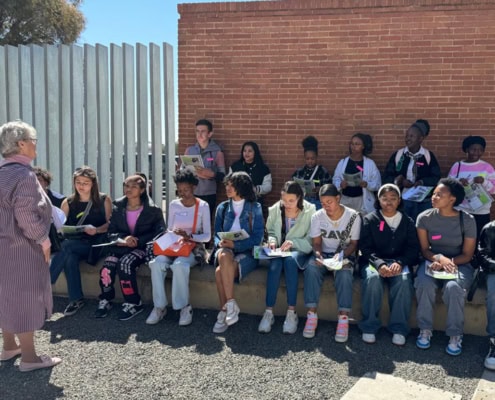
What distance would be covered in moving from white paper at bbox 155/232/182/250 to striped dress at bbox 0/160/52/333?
1469mm

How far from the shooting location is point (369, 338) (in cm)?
471

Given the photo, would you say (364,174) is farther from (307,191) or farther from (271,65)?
(271,65)

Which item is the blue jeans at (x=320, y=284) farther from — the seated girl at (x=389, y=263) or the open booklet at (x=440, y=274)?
the open booklet at (x=440, y=274)

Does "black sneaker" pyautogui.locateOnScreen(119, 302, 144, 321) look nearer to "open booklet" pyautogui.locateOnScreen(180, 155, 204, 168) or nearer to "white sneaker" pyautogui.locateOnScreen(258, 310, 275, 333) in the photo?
"white sneaker" pyautogui.locateOnScreen(258, 310, 275, 333)

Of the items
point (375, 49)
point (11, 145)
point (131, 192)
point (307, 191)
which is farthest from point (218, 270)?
point (375, 49)

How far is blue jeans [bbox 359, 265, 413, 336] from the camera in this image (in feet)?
15.6

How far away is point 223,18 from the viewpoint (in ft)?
24.8

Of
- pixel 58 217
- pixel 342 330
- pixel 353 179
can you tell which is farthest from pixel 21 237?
pixel 353 179

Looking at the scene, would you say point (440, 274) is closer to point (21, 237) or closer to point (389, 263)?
point (389, 263)

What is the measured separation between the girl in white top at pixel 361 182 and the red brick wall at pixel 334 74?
795 millimetres

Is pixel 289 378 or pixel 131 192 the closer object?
pixel 289 378

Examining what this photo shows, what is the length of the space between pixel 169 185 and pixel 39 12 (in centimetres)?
1820

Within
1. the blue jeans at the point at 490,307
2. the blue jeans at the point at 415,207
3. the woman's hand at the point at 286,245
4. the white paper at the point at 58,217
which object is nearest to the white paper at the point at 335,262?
the woman's hand at the point at 286,245

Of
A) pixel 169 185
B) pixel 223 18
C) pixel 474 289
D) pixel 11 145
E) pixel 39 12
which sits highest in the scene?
pixel 39 12
